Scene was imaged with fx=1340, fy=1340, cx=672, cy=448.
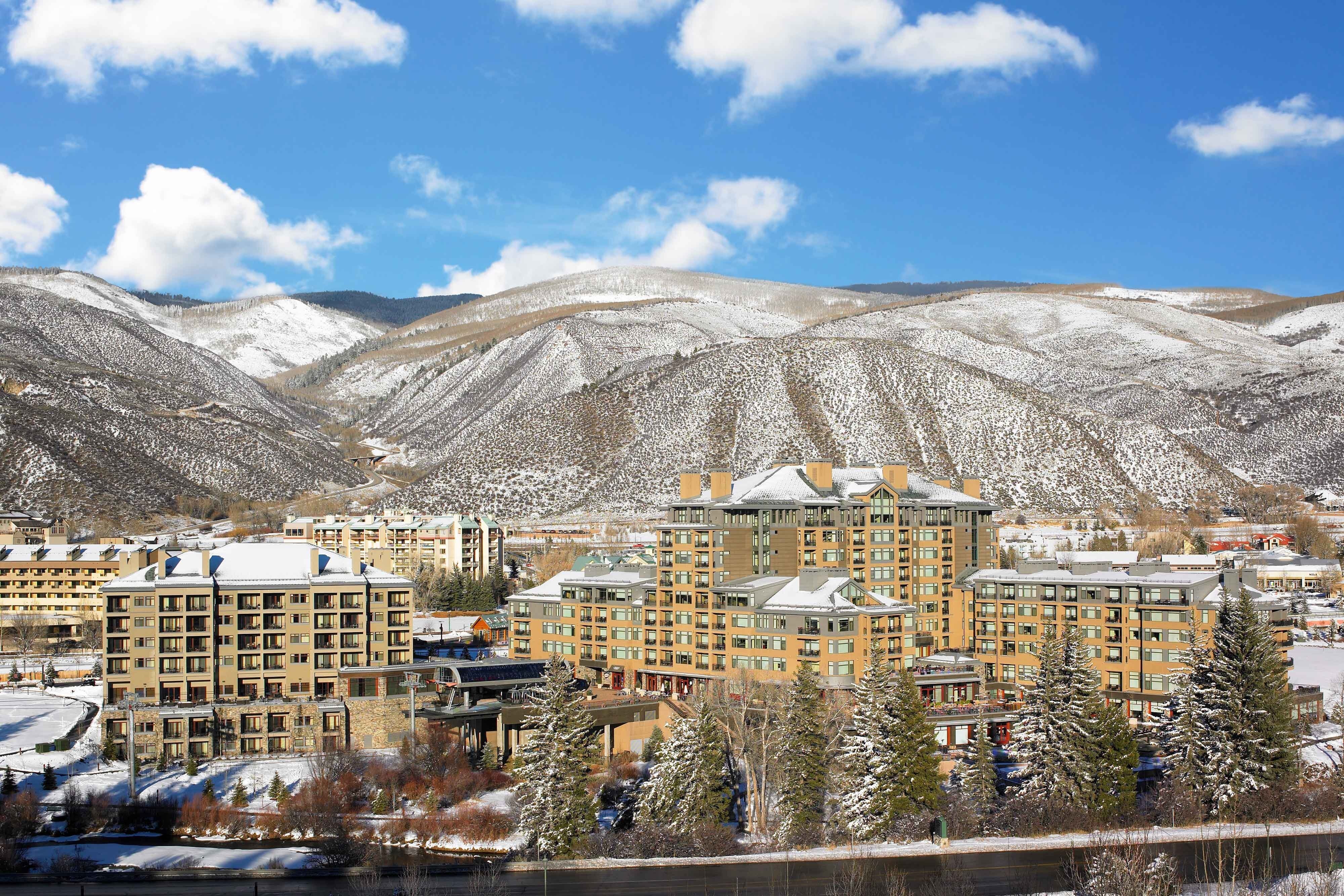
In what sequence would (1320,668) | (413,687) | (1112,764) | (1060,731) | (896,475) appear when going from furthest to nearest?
(896,475) → (1320,668) → (413,687) → (1060,731) → (1112,764)

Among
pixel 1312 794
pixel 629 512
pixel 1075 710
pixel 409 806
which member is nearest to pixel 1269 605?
pixel 1312 794

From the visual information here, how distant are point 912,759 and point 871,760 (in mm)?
1542

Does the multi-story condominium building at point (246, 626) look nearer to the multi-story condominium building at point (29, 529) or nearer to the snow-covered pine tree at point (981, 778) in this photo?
the snow-covered pine tree at point (981, 778)

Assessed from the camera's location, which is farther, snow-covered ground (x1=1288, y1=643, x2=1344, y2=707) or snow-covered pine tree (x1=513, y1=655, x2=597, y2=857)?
snow-covered ground (x1=1288, y1=643, x2=1344, y2=707)

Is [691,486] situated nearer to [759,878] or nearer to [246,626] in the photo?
[246,626]

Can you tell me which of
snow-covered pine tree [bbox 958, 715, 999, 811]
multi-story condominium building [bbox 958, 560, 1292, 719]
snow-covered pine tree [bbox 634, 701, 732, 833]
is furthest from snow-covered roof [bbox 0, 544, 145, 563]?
snow-covered pine tree [bbox 958, 715, 999, 811]

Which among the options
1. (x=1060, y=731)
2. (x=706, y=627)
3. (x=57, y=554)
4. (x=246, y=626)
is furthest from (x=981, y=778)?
(x=57, y=554)

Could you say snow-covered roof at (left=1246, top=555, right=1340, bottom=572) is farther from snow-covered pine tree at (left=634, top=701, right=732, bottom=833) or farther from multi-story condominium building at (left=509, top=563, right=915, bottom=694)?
snow-covered pine tree at (left=634, top=701, right=732, bottom=833)

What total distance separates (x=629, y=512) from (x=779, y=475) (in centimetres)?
9024

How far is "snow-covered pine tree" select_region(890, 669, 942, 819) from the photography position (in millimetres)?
50562

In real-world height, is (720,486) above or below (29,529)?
above

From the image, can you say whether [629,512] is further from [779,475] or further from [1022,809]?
[1022,809]

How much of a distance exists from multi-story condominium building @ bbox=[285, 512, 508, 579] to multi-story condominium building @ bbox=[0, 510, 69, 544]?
2175 cm

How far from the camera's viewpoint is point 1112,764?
52156 mm
